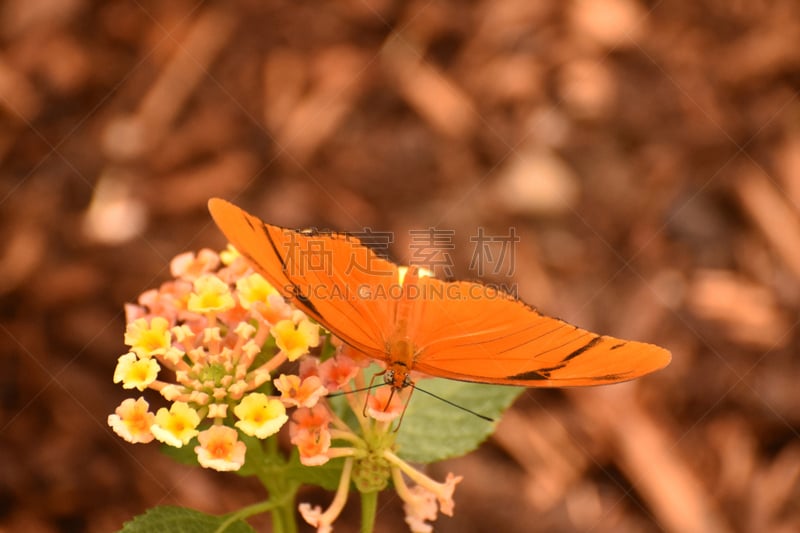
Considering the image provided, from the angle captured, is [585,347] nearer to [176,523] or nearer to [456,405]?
[456,405]

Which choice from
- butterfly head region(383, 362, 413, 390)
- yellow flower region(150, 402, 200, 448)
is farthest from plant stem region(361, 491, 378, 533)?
yellow flower region(150, 402, 200, 448)

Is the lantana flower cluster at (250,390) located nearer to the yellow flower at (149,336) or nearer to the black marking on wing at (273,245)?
the yellow flower at (149,336)

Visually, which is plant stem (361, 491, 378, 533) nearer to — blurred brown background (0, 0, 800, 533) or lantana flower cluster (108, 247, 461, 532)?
lantana flower cluster (108, 247, 461, 532)

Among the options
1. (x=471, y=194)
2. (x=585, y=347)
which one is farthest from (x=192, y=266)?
(x=471, y=194)

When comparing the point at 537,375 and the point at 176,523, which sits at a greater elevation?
the point at 537,375

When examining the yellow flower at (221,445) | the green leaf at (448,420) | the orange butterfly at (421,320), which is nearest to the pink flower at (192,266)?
the orange butterfly at (421,320)

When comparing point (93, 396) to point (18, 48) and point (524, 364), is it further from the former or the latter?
point (524, 364)

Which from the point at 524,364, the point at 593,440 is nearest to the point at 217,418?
the point at 524,364
